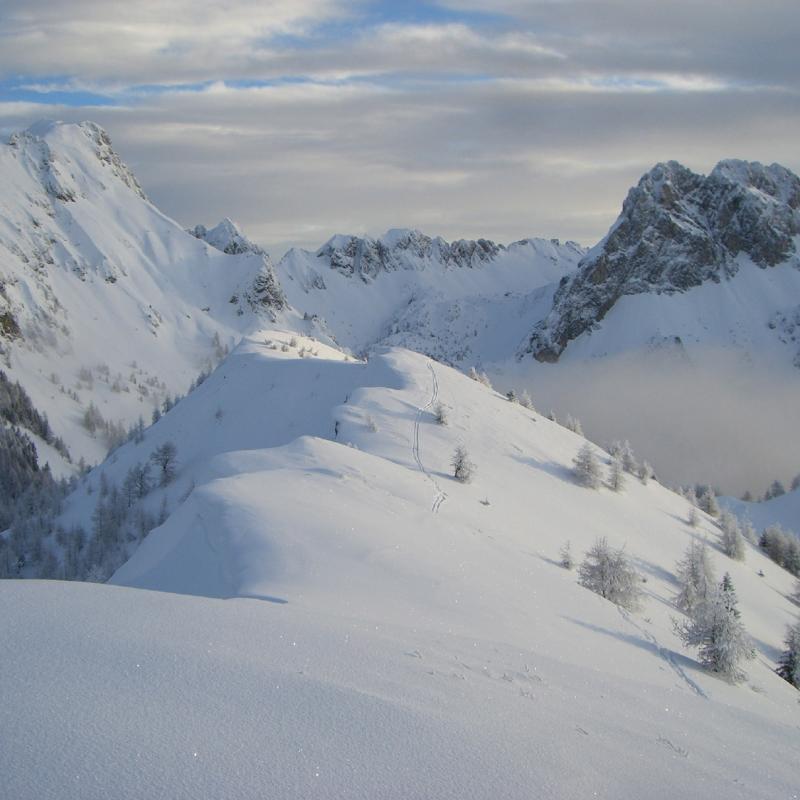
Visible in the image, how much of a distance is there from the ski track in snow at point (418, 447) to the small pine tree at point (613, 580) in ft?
21.5

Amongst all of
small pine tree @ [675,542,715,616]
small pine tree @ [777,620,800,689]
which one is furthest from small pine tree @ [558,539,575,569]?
small pine tree @ [777,620,800,689]

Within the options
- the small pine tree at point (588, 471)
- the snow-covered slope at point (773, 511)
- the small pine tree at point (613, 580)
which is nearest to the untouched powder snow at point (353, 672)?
the small pine tree at point (613, 580)

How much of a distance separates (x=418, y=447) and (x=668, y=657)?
2743 cm

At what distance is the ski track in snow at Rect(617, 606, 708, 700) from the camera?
1786 centimetres

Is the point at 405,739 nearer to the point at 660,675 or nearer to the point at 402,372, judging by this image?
the point at 660,675

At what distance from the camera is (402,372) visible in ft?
215

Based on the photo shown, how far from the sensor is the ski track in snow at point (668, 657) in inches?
703

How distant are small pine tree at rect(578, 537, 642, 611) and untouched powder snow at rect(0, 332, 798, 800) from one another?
121 cm

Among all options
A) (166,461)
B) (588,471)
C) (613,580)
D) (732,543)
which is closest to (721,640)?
(613,580)

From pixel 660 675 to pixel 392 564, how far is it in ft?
23.2

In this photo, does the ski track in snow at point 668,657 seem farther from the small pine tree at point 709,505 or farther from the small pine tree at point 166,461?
the small pine tree at point 709,505

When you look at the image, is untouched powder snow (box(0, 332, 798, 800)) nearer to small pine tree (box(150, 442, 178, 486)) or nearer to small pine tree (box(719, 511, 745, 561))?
small pine tree (box(719, 511, 745, 561))

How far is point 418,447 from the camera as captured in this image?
46.8 metres

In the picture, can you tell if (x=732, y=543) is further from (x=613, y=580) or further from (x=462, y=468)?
(x=613, y=580)
